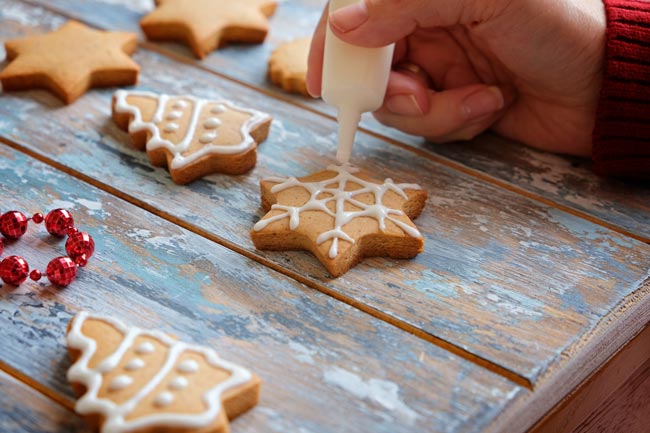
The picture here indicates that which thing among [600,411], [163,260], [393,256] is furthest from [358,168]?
[600,411]

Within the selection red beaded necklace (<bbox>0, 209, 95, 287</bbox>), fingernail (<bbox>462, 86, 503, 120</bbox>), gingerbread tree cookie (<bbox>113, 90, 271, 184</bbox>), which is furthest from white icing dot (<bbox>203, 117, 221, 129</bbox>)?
fingernail (<bbox>462, 86, 503, 120</bbox>)

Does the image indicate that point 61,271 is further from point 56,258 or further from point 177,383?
point 177,383

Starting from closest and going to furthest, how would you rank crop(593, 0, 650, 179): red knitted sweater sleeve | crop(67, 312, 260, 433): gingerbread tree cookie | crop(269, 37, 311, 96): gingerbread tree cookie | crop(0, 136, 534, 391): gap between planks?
crop(67, 312, 260, 433): gingerbread tree cookie, crop(0, 136, 534, 391): gap between planks, crop(593, 0, 650, 179): red knitted sweater sleeve, crop(269, 37, 311, 96): gingerbread tree cookie

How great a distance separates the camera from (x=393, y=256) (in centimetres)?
96

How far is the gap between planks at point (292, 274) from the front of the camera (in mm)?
804

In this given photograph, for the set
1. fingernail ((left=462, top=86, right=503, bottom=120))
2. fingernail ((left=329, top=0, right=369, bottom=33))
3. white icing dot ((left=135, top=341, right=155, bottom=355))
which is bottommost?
white icing dot ((left=135, top=341, right=155, bottom=355))

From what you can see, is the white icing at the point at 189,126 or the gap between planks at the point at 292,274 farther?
the white icing at the point at 189,126

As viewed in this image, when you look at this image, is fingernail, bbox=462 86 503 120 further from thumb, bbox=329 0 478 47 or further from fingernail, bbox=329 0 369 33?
fingernail, bbox=329 0 369 33

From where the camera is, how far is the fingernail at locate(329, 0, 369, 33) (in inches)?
38.5

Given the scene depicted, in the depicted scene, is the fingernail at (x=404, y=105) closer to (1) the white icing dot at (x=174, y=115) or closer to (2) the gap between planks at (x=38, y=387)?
(1) the white icing dot at (x=174, y=115)

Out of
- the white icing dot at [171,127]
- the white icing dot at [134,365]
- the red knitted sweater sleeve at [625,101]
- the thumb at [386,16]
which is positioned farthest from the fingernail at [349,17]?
the white icing dot at [134,365]

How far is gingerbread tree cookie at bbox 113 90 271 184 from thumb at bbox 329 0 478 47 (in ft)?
0.68

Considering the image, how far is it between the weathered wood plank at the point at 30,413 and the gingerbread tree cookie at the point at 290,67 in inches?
27.7

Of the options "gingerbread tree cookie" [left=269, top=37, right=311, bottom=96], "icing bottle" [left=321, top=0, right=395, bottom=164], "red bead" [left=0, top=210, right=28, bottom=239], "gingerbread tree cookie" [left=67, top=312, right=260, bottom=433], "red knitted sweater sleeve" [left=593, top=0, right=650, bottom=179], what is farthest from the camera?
"gingerbread tree cookie" [left=269, top=37, right=311, bottom=96]
